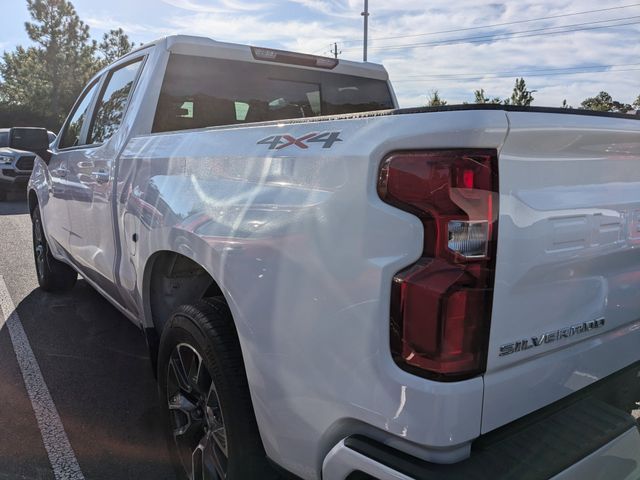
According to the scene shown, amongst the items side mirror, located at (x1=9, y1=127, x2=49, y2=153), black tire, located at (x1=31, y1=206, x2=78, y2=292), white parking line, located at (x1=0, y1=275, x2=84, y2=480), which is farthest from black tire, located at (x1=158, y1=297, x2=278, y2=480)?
black tire, located at (x1=31, y1=206, x2=78, y2=292)

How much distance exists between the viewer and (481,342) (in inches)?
56.2

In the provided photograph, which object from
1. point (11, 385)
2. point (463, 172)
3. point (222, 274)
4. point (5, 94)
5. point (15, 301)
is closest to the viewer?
point (463, 172)

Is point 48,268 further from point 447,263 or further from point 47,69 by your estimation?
point 47,69

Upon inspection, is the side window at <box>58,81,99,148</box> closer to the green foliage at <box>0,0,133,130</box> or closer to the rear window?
the rear window

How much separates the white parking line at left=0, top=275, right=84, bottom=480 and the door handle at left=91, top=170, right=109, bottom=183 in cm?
142

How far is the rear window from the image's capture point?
3344mm

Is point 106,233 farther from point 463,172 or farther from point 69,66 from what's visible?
point 69,66

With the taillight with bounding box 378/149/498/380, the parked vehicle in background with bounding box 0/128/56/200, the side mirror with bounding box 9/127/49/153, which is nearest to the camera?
the taillight with bounding box 378/149/498/380

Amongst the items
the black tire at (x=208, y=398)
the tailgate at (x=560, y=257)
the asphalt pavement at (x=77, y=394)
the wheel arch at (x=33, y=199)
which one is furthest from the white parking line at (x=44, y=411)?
the tailgate at (x=560, y=257)

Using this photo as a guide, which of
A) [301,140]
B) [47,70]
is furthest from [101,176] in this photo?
[47,70]

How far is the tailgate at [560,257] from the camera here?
1.43 meters

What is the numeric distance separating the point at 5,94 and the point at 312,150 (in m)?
54.3

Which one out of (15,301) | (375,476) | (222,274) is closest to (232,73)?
(222,274)

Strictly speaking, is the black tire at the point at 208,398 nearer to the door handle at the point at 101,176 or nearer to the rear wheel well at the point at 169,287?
the rear wheel well at the point at 169,287
